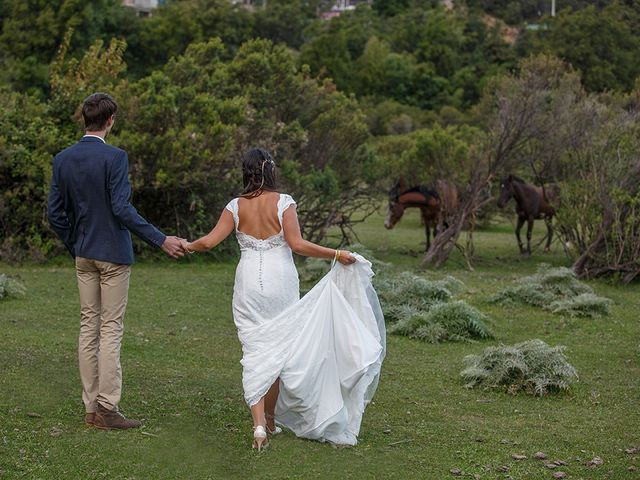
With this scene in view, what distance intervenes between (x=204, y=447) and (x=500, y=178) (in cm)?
1801

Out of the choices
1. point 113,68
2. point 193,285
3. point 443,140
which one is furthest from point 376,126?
point 193,285

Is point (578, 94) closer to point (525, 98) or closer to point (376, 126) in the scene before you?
point (525, 98)

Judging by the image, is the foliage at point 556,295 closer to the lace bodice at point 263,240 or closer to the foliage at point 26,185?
the foliage at point 26,185

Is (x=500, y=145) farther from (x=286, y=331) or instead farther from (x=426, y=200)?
(x=286, y=331)

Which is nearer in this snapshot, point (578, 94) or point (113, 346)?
point (113, 346)

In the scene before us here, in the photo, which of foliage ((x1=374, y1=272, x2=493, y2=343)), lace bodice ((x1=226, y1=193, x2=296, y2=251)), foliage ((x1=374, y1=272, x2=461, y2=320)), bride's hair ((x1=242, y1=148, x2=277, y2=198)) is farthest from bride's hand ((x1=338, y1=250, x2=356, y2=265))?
foliage ((x1=374, y1=272, x2=461, y2=320))

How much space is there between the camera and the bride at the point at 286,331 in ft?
25.2

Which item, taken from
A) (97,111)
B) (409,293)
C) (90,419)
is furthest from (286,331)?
(409,293)

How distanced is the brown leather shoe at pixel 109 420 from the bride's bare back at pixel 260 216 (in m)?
1.53

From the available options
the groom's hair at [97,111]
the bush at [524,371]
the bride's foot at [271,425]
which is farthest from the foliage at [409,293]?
the groom's hair at [97,111]

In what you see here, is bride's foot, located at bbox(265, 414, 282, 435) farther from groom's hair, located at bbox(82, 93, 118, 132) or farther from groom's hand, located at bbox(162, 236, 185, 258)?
groom's hair, located at bbox(82, 93, 118, 132)

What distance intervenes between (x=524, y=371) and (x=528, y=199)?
14945 mm

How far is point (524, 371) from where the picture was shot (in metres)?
10.3

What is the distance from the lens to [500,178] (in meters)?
24.8
